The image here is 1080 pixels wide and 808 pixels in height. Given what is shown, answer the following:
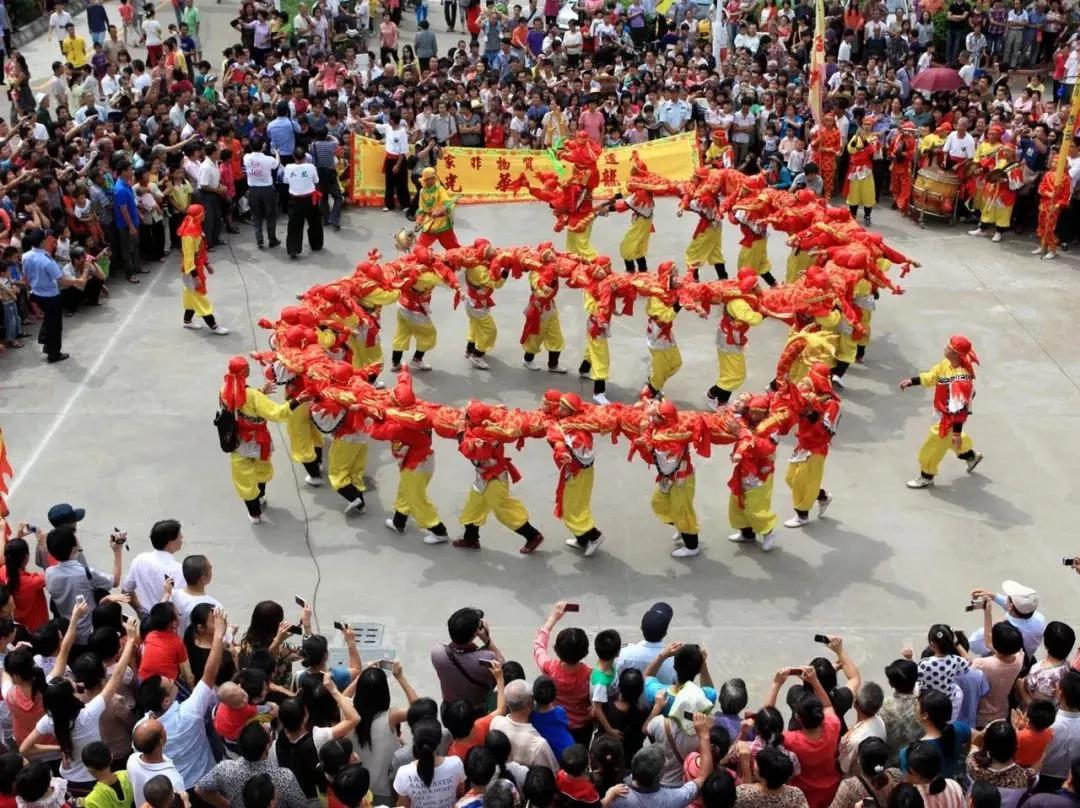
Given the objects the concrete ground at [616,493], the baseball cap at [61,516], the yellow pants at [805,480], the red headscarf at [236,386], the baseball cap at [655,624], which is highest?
the red headscarf at [236,386]

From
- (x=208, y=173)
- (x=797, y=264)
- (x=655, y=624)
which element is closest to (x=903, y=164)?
(x=797, y=264)

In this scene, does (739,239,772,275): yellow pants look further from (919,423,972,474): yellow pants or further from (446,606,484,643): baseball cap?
(446,606,484,643): baseball cap

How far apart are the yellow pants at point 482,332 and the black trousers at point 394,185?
16.9 ft

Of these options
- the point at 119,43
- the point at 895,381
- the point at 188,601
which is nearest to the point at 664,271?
the point at 895,381

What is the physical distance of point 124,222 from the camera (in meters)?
15.0

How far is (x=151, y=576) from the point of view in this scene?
27.1ft

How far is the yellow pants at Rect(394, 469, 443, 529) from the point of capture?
10.2 m

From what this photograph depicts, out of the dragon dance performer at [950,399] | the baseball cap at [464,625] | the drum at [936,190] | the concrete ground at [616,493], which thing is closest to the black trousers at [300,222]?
the concrete ground at [616,493]

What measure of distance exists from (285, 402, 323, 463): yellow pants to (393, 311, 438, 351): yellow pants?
2.07m

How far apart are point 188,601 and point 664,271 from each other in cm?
588

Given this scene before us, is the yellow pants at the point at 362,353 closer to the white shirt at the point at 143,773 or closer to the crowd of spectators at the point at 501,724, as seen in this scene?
the crowd of spectators at the point at 501,724

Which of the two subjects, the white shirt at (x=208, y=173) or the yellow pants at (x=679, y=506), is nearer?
the yellow pants at (x=679, y=506)

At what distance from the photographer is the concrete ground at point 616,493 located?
31.9ft

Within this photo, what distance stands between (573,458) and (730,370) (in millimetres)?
3066
